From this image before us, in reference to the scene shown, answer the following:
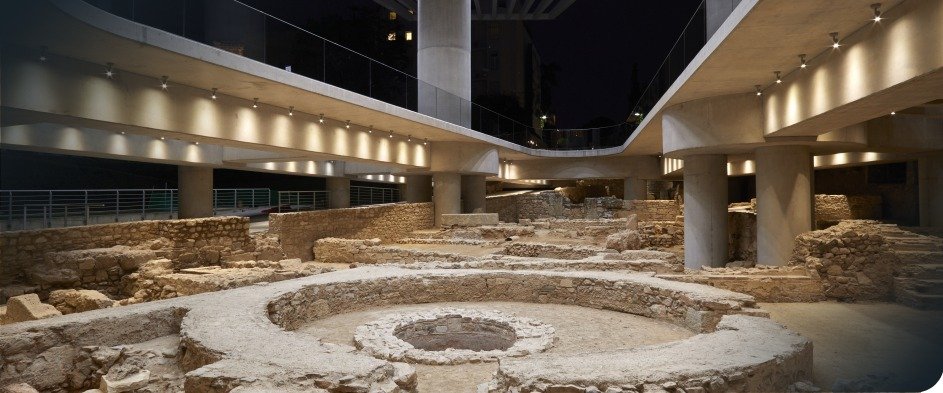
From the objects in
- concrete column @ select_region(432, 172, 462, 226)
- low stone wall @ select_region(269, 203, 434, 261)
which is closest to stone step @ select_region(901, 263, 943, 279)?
low stone wall @ select_region(269, 203, 434, 261)

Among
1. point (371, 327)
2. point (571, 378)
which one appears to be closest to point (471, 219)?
point (371, 327)

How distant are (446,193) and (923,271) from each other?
1500 cm

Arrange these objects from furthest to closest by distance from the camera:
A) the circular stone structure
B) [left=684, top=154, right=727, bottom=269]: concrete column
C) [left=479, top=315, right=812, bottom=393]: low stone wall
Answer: [left=684, top=154, right=727, bottom=269]: concrete column, the circular stone structure, [left=479, top=315, right=812, bottom=393]: low stone wall

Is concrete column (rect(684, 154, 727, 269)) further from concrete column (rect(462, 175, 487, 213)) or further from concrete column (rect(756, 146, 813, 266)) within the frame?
concrete column (rect(462, 175, 487, 213))

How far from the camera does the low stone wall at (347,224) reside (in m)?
15.7

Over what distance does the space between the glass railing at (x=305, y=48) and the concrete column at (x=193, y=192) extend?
6.28 m

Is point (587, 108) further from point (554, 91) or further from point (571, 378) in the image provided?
point (571, 378)

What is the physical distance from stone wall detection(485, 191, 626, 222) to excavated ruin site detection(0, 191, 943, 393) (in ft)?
46.1

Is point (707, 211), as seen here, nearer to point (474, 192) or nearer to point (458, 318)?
point (458, 318)

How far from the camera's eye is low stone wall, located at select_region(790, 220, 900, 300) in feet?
30.1

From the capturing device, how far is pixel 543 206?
30312 millimetres

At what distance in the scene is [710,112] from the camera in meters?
11.3

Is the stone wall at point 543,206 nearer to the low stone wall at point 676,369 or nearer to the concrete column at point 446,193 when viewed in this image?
the concrete column at point 446,193

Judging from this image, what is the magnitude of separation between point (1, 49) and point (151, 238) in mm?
6941
